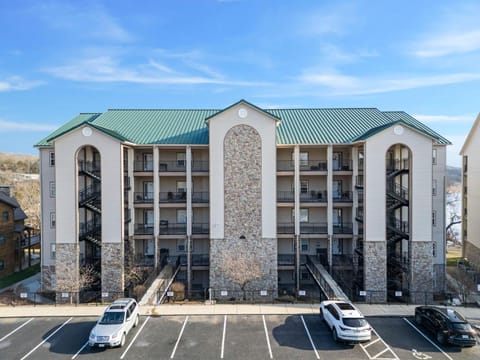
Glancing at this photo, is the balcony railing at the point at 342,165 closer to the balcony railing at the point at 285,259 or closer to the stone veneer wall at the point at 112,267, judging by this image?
the balcony railing at the point at 285,259

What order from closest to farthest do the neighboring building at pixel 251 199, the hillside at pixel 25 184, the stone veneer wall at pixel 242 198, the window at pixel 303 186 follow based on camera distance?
the neighboring building at pixel 251 199 < the stone veneer wall at pixel 242 198 < the window at pixel 303 186 < the hillside at pixel 25 184

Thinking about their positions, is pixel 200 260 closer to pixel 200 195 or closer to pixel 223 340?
pixel 200 195

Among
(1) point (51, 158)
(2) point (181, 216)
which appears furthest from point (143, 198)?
(1) point (51, 158)

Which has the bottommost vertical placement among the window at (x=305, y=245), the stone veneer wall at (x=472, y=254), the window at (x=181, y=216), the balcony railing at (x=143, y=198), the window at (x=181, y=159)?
the stone veneer wall at (x=472, y=254)

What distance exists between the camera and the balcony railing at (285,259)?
32375mm

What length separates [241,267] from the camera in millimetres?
29359

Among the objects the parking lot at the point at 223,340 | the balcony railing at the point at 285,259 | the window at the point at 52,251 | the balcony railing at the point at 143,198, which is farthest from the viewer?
the balcony railing at the point at 143,198

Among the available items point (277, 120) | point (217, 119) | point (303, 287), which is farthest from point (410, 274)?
point (217, 119)

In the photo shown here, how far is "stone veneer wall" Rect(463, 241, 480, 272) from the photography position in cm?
3817

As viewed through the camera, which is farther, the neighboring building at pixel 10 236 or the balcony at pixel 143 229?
the neighboring building at pixel 10 236

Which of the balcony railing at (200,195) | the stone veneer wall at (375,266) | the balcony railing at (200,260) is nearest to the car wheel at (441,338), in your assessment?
the stone veneer wall at (375,266)

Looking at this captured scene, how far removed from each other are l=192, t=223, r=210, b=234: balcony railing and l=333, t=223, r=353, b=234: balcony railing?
37.7 ft

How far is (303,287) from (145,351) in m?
17.9

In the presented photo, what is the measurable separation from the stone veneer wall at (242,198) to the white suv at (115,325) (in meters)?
10.5
